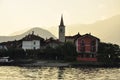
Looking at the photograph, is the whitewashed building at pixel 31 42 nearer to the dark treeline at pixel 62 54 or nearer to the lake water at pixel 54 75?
the dark treeline at pixel 62 54

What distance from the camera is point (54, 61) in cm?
11838

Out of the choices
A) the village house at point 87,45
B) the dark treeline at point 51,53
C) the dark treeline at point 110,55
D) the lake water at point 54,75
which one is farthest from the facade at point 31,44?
the lake water at point 54,75

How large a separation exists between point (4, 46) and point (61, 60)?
1546 inches

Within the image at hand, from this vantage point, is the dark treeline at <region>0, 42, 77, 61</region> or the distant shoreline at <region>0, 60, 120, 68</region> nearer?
the distant shoreline at <region>0, 60, 120, 68</region>

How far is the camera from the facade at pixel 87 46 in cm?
13299

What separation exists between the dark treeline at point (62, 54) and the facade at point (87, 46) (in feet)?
15.3

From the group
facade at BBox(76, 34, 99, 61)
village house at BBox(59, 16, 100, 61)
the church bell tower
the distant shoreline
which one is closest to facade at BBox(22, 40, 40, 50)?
the church bell tower

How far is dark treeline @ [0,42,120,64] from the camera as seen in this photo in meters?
122

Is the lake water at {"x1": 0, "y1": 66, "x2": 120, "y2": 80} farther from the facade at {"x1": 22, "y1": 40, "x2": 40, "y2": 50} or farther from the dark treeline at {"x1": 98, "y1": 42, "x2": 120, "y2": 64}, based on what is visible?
the facade at {"x1": 22, "y1": 40, "x2": 40, "y2": 50}

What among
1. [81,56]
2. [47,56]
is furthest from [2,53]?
[81,56]

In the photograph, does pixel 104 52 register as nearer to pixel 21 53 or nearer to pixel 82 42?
pixel 82 42

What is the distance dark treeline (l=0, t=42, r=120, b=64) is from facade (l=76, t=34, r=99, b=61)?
4.66 meters

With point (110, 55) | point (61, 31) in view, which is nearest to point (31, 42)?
point (61, 31)

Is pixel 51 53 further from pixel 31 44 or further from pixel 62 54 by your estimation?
pixel 31 44
